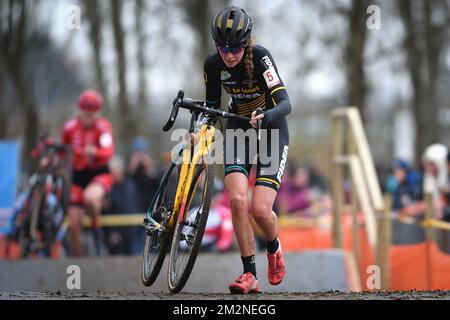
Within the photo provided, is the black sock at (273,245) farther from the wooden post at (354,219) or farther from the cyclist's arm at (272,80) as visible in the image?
the wooden post at (354,219)

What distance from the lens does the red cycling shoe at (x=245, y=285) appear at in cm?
708

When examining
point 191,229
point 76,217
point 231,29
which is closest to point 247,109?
point 231,29

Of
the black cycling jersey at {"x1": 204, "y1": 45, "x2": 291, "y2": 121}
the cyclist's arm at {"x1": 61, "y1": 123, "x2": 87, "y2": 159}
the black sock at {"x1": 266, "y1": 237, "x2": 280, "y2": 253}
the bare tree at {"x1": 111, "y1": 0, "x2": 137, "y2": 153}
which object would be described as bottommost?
the black sock at {"x1": 266, "y1": 237, "x2": 280, "y2": 253}

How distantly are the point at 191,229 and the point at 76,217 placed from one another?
218 inches

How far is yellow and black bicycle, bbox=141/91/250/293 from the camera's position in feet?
23.1

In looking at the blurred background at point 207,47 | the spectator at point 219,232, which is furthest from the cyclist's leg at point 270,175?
the blurred background at point 207,47

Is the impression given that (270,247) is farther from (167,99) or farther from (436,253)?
(167,99)

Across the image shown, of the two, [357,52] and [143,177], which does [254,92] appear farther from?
[357,52]

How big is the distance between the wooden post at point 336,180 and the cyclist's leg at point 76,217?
12.1ft

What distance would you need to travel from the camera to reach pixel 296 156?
51688 millimetres

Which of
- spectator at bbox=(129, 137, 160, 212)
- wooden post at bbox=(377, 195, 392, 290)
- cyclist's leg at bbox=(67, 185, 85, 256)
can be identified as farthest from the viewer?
spectator at bbox=(129, 137, 160, 212)

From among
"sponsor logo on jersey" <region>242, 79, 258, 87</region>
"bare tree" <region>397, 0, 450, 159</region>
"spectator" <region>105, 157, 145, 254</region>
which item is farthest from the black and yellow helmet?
"bare tree" <region>397, 0, 450, 159</region>

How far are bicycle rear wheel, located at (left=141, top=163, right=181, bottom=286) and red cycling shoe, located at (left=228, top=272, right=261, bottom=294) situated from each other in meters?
0.62

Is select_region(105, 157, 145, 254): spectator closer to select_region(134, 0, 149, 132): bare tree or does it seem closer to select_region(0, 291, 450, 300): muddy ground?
select_region(134, 0, 149, 132): bare tree
